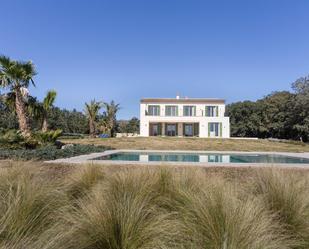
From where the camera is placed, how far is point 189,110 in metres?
40.8

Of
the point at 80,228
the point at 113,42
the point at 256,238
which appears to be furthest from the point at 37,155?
the point at 113,42

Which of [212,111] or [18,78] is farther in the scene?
[212,111]

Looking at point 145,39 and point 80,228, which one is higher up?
point 145,39

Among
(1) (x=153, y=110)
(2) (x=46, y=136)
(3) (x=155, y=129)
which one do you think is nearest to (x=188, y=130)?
(3) (x=155, y=129)

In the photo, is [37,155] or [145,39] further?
[145,39]

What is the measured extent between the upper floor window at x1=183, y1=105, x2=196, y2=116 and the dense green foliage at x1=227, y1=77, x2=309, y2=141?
15.4m

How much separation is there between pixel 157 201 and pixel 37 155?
29.0ft

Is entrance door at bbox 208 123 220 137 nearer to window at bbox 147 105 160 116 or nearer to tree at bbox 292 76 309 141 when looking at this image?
window at bbox 147 105 160 116

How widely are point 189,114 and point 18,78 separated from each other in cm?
2778

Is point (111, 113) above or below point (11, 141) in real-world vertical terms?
above

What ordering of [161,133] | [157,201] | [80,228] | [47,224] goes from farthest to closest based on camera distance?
[161,133], [157,201], [47,224], [80,228]

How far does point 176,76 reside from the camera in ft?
102

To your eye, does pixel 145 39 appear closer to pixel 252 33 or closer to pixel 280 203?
pixel 252 33

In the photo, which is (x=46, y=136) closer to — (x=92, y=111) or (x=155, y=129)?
(x=92, y=111)
